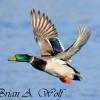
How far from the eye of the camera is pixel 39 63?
26.0 feet

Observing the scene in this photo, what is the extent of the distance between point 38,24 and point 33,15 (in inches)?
25.7

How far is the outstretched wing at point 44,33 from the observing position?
9547 millimetres

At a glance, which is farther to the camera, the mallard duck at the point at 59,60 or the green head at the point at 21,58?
the green head at the point at 21,58

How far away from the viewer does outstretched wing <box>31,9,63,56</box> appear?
9547 millimetres

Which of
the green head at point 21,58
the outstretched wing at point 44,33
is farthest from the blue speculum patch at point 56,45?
the green head at point 21,58

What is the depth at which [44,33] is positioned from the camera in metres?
10.6

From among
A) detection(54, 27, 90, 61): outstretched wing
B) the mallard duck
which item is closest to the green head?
the mallard duck

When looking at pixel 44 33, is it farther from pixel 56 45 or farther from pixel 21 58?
pixel 21 58

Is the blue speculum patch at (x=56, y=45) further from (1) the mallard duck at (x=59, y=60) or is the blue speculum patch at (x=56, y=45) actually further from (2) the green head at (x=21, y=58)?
(2) the green head at (x=21, y=58)

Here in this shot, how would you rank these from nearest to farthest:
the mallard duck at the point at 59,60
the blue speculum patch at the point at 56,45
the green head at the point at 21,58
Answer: the mallard duck at the point at 59,60
the green head at the point at 21,58
the blue speculum patch at the point at 56,45

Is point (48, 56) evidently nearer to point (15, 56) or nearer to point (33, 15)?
point (15, 56)

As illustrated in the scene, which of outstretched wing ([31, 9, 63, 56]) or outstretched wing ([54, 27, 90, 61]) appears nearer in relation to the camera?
outstretched wing ([54, 27, 90, 61])

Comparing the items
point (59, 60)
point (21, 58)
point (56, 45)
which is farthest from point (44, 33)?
point (59, 60)

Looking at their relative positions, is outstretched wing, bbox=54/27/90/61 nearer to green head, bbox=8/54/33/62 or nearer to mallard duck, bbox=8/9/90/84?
mallard duck, bbox=8/9/90/84
